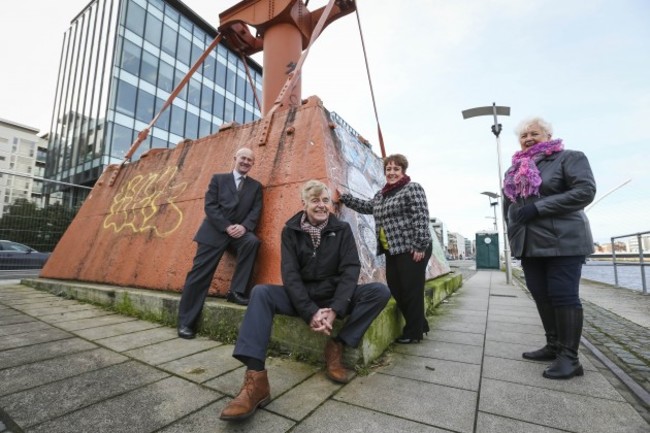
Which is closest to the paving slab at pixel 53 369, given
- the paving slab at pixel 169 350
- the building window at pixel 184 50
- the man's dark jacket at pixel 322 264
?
the paving slab at pixel 169 350

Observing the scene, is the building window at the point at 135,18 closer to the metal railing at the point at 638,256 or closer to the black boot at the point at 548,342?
the black boot at the point at 548,342

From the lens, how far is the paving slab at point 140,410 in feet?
4.77

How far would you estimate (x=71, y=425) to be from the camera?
147 centimetres

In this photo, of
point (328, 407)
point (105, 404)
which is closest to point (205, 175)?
point (105, 404)

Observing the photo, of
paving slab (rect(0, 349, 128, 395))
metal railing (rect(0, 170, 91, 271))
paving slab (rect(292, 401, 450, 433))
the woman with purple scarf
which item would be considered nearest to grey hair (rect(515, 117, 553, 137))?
the woman with purple scarf

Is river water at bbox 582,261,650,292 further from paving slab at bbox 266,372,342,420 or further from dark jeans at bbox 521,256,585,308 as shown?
paving slab at bbox 266,372,342,420

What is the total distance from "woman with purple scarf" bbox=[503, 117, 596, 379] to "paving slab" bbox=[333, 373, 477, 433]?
840 millimetres

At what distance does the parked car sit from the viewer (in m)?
7.16

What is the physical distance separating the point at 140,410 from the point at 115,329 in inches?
70.9

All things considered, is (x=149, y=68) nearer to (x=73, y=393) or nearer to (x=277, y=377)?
(x=73, y=393)

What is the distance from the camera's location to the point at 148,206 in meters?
4.60

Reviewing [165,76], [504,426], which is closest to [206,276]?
[504,426]

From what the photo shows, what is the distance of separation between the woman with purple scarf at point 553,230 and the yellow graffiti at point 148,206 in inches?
147

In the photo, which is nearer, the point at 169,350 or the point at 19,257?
the point at 169,350
